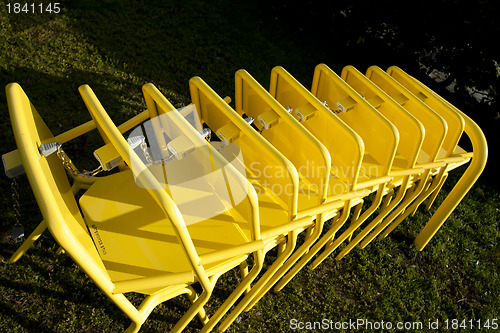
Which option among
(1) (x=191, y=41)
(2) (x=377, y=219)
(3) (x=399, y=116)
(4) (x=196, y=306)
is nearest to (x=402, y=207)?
(2) (x=377, y=219)

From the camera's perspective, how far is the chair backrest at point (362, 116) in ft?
6.79

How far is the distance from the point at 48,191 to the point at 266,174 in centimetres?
106

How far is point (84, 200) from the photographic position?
7.02 ft

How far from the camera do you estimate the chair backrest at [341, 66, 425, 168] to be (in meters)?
2.14

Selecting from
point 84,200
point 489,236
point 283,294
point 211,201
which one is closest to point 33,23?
point 84,200

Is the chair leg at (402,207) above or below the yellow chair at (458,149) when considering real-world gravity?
below

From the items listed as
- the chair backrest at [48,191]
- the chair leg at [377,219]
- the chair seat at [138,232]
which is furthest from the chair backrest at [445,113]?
the chair backrest at [48,191]

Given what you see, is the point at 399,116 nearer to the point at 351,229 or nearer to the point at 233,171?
the point at 351,229

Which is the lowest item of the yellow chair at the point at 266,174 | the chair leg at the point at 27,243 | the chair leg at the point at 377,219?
the chair leg at the point at 27,243

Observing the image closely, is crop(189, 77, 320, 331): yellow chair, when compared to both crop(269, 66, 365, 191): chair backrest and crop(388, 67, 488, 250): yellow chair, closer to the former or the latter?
crop(269, 66, 365, 191): chair backrest

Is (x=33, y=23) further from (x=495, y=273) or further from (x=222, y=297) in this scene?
(x=495, y=273)

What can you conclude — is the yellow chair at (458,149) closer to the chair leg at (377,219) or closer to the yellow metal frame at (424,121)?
the yellow metal frame at (424,121)

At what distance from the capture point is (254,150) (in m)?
1.90

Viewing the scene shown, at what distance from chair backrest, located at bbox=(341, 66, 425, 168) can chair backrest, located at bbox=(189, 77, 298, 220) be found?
79 centimetres
